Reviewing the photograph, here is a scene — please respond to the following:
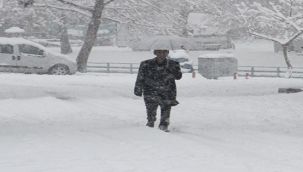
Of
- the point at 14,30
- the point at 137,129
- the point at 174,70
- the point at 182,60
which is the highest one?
the point at 14,30

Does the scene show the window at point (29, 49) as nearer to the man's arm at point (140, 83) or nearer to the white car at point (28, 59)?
the white car at point (28, 59)

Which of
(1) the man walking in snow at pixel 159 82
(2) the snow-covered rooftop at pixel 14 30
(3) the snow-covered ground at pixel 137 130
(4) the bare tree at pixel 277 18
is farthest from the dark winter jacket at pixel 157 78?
(2) the snow-covered rooftop at pixel 14 30

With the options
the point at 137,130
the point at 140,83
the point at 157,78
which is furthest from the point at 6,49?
the point at 137,130

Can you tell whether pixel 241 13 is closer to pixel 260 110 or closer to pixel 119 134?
pixel 260 110

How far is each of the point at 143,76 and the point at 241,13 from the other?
23.6m

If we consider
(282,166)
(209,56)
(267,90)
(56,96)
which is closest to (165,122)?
(282,166)

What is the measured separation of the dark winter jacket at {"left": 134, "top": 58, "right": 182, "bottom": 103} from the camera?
396 inches

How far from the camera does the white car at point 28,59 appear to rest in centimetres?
2448

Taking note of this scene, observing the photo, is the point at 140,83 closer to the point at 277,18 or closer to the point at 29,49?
the point at 29,49

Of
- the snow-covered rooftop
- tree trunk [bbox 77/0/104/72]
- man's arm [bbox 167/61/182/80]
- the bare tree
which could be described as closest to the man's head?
man's arm [bbox 167/61/182/80]

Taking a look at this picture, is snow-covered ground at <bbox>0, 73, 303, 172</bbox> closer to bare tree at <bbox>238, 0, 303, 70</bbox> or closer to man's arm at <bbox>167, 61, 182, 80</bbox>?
man's arm at <bbox>167, 61, 182, 80</bbox>

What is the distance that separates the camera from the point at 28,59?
24.6m

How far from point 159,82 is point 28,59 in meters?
15.5

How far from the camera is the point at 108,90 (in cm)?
1808
